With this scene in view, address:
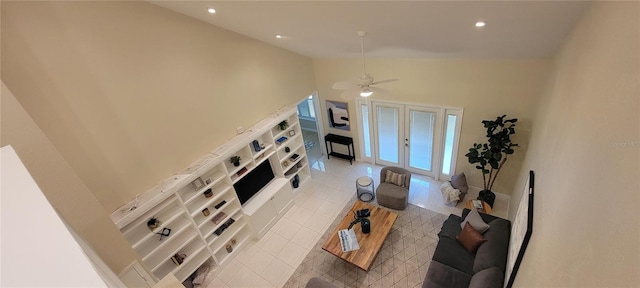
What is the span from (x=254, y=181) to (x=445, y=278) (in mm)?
3477

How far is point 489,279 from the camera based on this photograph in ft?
9.91

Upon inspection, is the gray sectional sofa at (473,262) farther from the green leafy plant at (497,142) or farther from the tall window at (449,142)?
the tall window at (449,142)

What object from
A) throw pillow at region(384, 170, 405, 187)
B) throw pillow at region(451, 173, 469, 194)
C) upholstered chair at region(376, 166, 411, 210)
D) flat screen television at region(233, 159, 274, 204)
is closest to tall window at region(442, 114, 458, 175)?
throw pillow at region(451, 173, 469, 194)

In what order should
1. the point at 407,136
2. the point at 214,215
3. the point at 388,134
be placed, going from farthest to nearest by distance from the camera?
the point at 388,134, the point at 407,136, the point at 214,215

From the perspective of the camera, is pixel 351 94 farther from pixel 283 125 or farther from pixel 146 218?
pixel 146 218

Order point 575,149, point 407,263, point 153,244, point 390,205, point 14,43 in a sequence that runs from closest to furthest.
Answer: point 575,149, point 14,43, point 153,244, point 407,263, point 390,205

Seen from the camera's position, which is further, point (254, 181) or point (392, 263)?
point (254, 181)

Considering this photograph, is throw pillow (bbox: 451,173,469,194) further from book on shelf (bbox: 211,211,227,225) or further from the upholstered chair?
book on shelf (bbox: 211,211,227,225)

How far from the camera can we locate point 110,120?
3188 mm

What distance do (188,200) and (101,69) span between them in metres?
2.00

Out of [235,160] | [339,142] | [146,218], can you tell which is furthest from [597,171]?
[339,142]

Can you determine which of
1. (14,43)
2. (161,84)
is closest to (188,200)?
(161,84)

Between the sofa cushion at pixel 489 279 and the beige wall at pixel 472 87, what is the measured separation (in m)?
2.45

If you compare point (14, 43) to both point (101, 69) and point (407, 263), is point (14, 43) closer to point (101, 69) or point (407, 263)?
point (101, 69)
